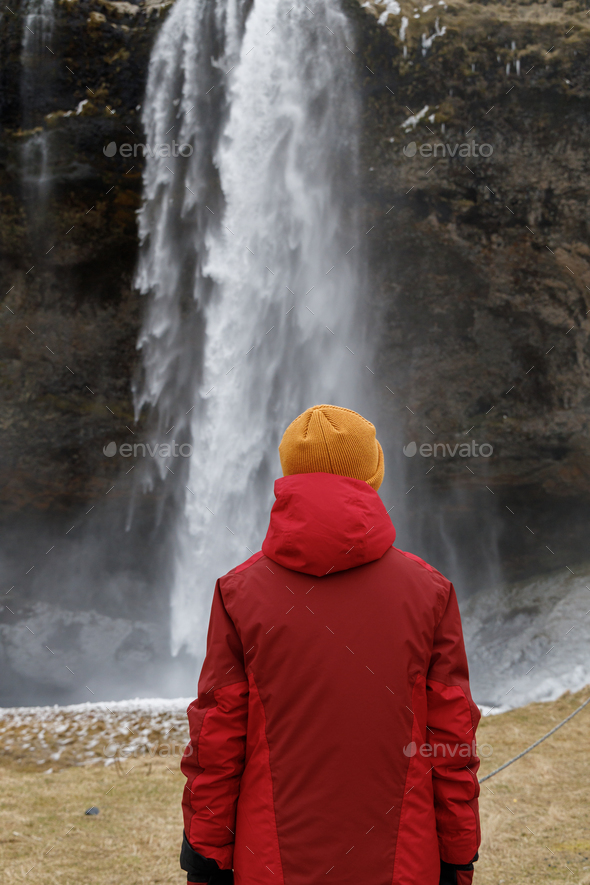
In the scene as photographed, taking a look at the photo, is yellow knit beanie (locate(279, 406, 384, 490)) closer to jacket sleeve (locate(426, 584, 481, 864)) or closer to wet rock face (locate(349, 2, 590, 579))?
jacket sleeve (locate(426, 584, 481, 864))

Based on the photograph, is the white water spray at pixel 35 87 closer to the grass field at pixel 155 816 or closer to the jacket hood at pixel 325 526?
the grass field at pixel 155 816

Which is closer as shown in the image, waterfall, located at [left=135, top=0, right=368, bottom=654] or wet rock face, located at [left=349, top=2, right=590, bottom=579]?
wet rock face, located at [left=349, top=2, right=590, bottom=579]

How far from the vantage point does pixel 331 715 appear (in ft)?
4.71

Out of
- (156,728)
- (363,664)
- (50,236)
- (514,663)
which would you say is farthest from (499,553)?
(363,664)

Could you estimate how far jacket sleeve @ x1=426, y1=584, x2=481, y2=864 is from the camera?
60.0 inches

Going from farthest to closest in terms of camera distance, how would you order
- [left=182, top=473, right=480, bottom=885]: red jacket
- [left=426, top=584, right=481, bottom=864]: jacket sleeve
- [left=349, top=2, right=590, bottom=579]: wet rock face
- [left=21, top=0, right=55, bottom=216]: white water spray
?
[left=21, top=0, right=55, bottom=216]: white water spray < [left=349, top=2, right=590, bottom=579]: wet rock face < [left=426, top=584, right=481, bottom=864]: jacket sleeve < [left=182, top=473, right=480, bottom=885]: red jacket

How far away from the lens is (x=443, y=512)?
13.1 meters

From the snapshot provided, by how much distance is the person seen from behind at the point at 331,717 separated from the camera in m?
1.42

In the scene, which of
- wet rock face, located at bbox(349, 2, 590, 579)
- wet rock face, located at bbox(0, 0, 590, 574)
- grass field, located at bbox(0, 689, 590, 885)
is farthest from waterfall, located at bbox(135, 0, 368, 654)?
grass field, located at bbox(0, 689, 590, 885)

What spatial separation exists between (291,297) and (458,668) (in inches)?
398

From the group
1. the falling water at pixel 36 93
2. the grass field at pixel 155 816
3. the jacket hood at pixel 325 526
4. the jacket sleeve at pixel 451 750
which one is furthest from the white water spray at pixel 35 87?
the jacket sleeve at pixel 451 750

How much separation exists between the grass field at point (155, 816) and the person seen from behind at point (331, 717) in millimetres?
2800

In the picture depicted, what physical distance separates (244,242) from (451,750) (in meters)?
10.5

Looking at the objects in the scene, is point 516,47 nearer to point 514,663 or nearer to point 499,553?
point 499,553
